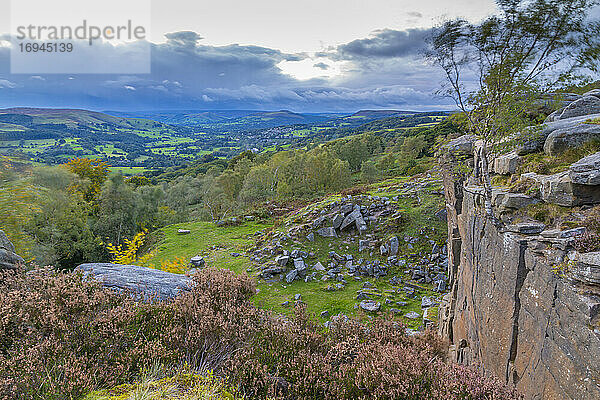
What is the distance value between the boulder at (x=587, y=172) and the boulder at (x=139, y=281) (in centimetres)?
821

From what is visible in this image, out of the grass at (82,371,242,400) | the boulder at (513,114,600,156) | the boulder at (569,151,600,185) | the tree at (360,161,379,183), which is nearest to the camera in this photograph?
the grass at (82,371,242,400)

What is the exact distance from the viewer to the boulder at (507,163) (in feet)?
22.6

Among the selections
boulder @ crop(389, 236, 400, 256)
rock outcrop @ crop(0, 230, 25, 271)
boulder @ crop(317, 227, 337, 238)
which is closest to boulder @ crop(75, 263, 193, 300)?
rock outcrop @ crop(0, 230, 25, 271)

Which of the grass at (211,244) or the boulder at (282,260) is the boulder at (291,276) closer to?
the boulder at (282,260)

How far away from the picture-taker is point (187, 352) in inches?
213

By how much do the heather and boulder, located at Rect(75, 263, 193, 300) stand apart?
70 centimetres

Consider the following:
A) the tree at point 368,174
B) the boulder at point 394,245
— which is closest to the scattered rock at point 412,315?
the boulder at point 394,245

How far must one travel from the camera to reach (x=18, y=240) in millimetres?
17422

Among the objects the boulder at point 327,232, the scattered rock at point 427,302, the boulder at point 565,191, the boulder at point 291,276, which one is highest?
the boulder at point 565,191

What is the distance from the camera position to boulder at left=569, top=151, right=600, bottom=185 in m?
4.39

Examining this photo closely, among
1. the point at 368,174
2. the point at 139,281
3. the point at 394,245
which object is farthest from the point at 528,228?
the point at 368,174

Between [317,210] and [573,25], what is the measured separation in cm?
1684

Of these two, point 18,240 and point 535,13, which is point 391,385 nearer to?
point 535,13

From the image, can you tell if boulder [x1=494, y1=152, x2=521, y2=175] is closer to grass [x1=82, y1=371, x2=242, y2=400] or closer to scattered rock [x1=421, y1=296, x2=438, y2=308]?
grass [x1=82, y1=371, x2=242, y2=400]
